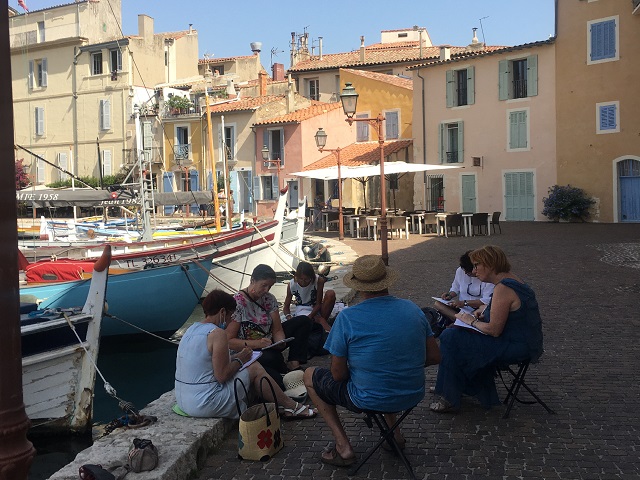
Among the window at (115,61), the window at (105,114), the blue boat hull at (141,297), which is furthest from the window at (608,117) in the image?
the window at (105,114)

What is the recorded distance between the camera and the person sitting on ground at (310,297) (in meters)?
8.59

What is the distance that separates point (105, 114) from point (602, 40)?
1312 inches

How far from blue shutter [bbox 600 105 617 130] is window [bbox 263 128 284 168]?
19.4m

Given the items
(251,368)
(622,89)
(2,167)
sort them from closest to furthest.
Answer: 1. (2,167)
2. (251,368)
3. (622,89)

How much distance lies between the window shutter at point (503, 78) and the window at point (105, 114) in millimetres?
28168

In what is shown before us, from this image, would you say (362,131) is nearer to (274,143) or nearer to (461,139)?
(274,143)

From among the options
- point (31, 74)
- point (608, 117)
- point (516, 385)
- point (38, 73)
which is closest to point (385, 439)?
point (516, 385)

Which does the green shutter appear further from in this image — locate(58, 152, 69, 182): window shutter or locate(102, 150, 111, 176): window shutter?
locate(58, 152, 69, 182): window shutter

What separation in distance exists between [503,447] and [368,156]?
35.0 m

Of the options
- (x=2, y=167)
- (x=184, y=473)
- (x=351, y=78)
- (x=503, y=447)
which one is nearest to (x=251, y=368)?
(x=184, y=473)

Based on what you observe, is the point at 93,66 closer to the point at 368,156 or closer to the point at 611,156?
the point at 368,156

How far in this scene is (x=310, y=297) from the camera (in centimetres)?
873

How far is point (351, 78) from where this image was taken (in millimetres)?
43719

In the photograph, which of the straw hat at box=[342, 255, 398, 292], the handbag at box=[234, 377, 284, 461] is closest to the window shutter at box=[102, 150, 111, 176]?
the handbag at box=[234, 377, 284, 461]
